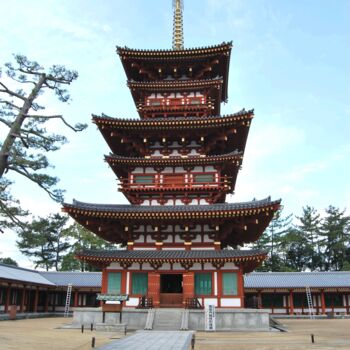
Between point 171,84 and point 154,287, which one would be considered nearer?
point 154,287

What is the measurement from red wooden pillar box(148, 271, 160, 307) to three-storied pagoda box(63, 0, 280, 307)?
0.21ft

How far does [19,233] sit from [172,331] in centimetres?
1112

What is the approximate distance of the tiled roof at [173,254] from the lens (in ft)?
82.2

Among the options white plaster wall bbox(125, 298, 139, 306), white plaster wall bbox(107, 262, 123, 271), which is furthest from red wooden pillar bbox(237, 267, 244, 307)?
white plaster wall bbox(107, 262, 123, 271)

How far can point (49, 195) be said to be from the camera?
1462cm

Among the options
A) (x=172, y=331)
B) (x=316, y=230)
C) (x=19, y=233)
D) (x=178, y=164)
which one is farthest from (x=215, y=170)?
(x=316, y=230)

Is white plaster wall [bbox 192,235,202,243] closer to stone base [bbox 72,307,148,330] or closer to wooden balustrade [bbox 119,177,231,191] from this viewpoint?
wooden balustrade [bbox 119,177,231,191]

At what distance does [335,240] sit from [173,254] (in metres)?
67.1

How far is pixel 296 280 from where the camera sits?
52406 millimetres

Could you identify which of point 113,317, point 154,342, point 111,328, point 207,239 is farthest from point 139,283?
point 154,342

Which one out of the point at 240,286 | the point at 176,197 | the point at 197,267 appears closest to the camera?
the point at 240,286

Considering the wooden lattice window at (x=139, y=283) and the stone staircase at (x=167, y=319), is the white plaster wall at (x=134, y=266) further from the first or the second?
the stone staircase at (x=167, y=319)

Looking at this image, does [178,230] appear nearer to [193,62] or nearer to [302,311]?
[193,62]

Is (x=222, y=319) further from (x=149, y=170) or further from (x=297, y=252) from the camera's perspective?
(x=297, y=252)
